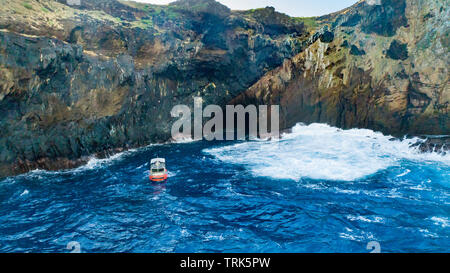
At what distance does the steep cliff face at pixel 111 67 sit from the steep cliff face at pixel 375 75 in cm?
620

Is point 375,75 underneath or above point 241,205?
above

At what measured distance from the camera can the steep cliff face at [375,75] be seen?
123 feet

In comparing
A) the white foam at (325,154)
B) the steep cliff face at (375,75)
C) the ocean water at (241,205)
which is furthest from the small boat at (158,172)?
the steep cliff face at (375,75)

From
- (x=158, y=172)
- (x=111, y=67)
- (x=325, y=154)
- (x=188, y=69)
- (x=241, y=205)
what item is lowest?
(x=241, y=205)

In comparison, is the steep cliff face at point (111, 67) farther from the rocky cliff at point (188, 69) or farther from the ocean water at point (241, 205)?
the ocean water at point (241, 205)

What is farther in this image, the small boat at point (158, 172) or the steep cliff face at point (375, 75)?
the steep cliff face at point (375, 75)

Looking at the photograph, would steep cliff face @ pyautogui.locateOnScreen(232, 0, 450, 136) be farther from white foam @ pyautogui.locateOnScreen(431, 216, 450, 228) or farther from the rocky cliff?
white foam @ pyautogui.locateOnScreen(431, 216, 450, 228)

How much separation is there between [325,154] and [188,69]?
25.8m

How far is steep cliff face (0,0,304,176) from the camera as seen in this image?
94.9ft

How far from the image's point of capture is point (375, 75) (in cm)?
4194

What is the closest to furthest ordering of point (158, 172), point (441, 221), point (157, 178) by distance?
point (441, 221) → point (157, 178) → point (158, 172)

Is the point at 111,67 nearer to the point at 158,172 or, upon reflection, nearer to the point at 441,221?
the point at 158,172

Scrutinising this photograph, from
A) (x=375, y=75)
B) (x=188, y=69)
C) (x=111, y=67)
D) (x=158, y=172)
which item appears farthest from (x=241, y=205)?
(x=375, y=75)

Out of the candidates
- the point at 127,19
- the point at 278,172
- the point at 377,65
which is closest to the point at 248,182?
the point at 278,172
